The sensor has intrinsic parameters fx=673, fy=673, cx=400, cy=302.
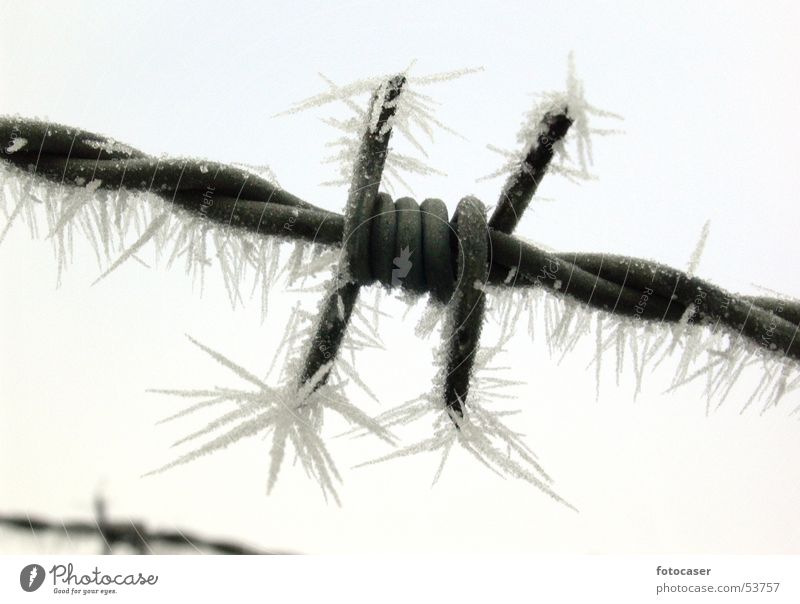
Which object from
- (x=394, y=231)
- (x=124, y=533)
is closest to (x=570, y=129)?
(x=394, y=231)

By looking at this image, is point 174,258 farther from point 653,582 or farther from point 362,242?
point 653,582

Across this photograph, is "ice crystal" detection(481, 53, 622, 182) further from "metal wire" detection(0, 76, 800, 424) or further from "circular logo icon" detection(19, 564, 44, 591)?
"circular logo icon" detection(19, 564, 44, 591)

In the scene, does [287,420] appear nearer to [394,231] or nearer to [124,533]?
[394,231]

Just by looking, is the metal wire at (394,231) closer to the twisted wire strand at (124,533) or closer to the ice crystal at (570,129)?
the ice crystal at (570,129)

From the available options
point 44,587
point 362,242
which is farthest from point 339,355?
point 44,587

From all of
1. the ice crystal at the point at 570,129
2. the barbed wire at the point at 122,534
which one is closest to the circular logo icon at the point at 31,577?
the barbed wire at the point at 122,534
